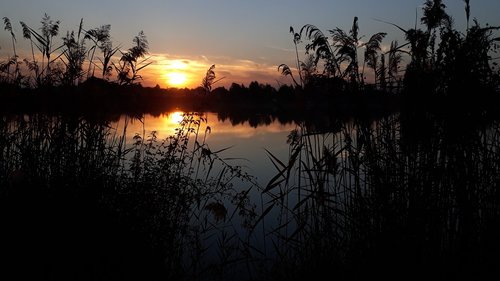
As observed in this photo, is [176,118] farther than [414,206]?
Yes


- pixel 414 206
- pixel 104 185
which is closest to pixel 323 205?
pixel 414 206

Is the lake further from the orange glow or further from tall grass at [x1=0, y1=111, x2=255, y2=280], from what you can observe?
the orange glow

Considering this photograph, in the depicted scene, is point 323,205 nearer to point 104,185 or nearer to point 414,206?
point 414,206

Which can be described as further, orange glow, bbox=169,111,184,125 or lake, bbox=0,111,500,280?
orange glow, bbox=169,111,184,125

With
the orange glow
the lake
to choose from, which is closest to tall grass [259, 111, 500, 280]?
Answer: the lake

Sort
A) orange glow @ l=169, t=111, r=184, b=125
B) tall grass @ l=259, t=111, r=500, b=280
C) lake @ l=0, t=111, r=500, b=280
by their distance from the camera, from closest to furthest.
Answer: tall grass @ l=259, t=111, r=500, b=280
lake @ l=0, t=111, r=500, b=280
orange glow @ l=169, t=111, r=184, b=125

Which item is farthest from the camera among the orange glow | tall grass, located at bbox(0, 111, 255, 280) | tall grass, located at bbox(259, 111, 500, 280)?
the orange glow

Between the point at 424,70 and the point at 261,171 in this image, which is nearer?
the point at 424,70

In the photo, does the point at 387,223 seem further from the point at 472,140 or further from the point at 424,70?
the point at 424,70

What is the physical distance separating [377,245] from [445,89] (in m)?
1.44

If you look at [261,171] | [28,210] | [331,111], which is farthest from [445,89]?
[261,171]

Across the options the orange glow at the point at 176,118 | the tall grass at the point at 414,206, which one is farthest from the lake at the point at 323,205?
the orange glow at the point at 176,118

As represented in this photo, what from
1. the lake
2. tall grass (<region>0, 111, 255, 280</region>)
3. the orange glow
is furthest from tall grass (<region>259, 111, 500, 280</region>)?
the orange glow

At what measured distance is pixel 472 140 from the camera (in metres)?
3.79
